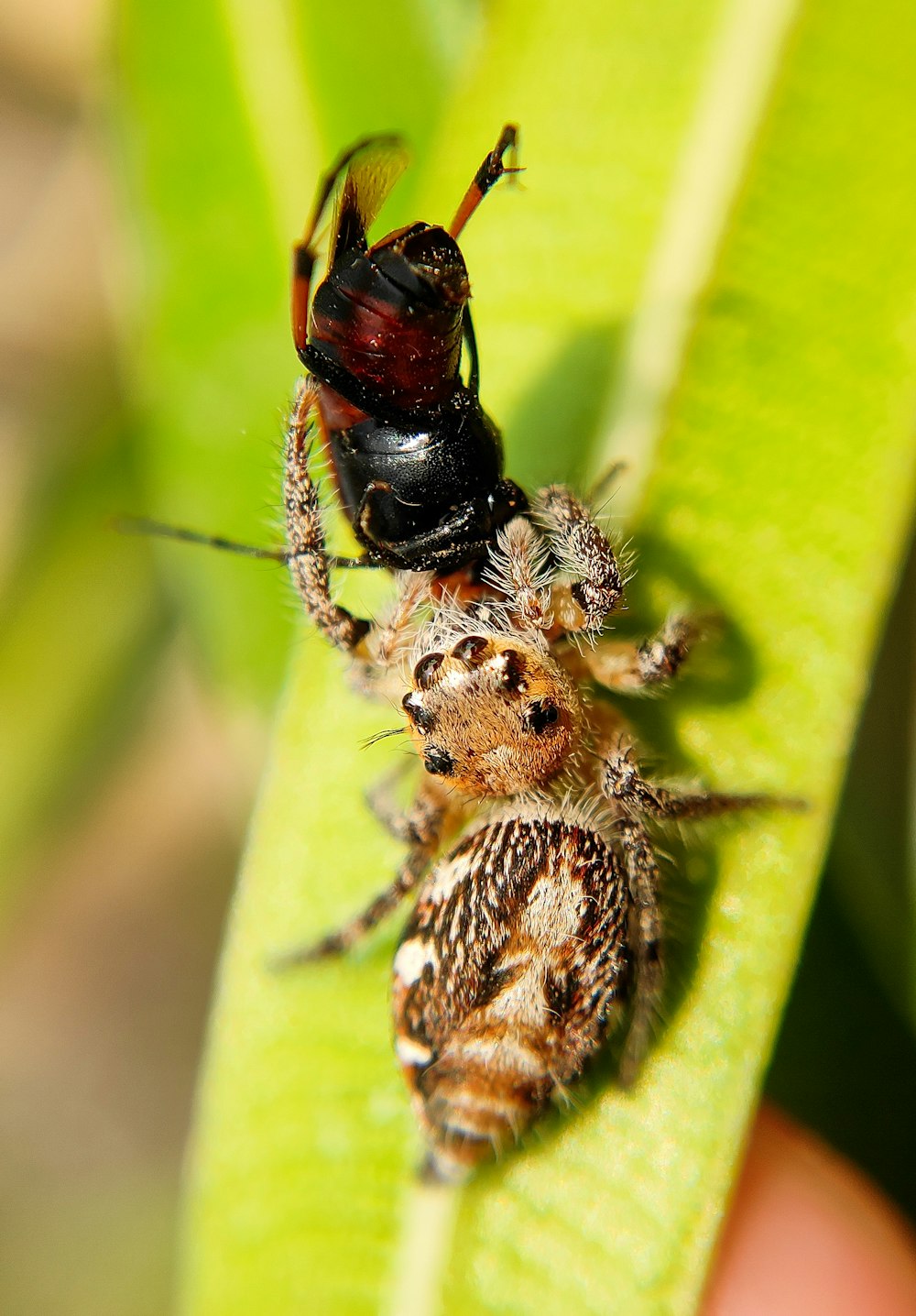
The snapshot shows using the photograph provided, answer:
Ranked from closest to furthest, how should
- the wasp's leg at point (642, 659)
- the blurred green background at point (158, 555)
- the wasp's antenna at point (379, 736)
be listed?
1. the wasp's leg at point (642, 659)
2. the wasp's antenna at point (379, 736)
3. the blurred green background at point (158, 555)

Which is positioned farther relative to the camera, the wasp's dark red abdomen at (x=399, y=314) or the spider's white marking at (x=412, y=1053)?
the spider's white marking at (x=412, y=1053)

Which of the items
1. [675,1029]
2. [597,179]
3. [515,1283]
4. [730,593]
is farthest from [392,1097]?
[597,179]

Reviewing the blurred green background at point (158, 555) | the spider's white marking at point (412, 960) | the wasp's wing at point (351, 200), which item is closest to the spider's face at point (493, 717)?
the spider's white marking at point (412, 960)

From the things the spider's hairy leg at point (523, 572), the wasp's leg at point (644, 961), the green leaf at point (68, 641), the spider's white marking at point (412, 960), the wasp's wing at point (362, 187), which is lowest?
the green leaf at point (68, 641)

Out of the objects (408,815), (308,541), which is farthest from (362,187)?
(408,815)

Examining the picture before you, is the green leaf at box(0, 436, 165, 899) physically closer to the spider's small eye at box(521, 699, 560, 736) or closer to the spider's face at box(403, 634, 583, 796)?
the spider's face at box(403, 634, 583, 796)

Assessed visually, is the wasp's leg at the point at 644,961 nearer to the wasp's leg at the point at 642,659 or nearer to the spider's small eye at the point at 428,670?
the wasp's leg at the point at 642,659

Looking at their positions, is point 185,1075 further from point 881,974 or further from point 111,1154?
point 881,974

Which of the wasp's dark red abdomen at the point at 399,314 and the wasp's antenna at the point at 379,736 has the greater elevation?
the wasp's dark red abdomen at the point at 399,314
